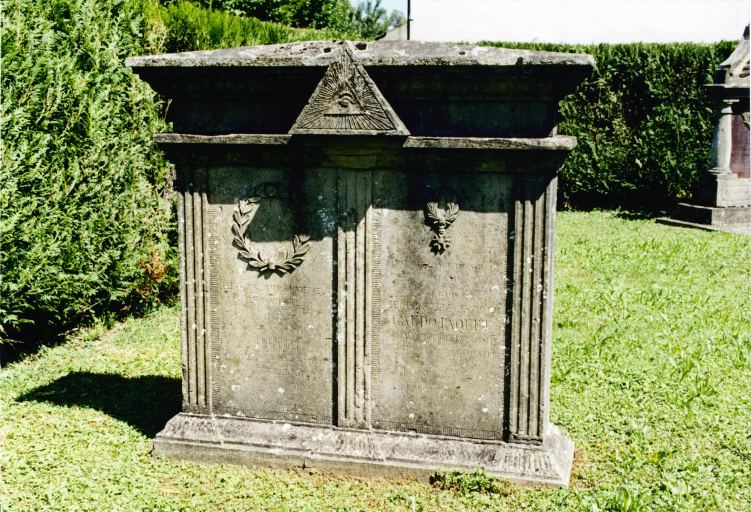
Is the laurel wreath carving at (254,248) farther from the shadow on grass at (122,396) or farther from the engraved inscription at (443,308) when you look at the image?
the shadow on grass at (122,396)

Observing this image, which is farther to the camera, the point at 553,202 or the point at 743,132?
the point at 743,132

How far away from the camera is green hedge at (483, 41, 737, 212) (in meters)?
14.4

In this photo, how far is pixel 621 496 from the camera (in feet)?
12.9

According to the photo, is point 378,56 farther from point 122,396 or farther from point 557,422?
point 122,396

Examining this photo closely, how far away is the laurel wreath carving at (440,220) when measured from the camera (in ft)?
13.9

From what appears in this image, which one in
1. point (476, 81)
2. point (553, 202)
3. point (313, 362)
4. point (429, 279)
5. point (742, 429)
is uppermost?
point (476, 81)

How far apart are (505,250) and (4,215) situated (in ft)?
12.7

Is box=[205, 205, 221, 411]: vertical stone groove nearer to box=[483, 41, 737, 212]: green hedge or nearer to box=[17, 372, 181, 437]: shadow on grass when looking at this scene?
box=[17, 372, 181, 437]: shadow on grass

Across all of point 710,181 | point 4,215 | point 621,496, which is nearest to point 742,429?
point 621,496

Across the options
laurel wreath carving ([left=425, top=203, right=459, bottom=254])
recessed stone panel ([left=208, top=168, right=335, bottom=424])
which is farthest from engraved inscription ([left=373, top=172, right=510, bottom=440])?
recessed stone panel ([left=208, top=168, right=335, bottom=424])

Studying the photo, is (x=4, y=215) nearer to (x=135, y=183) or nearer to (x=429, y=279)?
(x=135, y=183)

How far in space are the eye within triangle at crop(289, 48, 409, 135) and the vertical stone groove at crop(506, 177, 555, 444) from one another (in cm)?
77

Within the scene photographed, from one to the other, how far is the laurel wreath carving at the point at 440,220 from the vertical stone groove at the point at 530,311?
0.33 meters

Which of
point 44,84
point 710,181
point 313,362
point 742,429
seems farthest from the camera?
point 710,181
